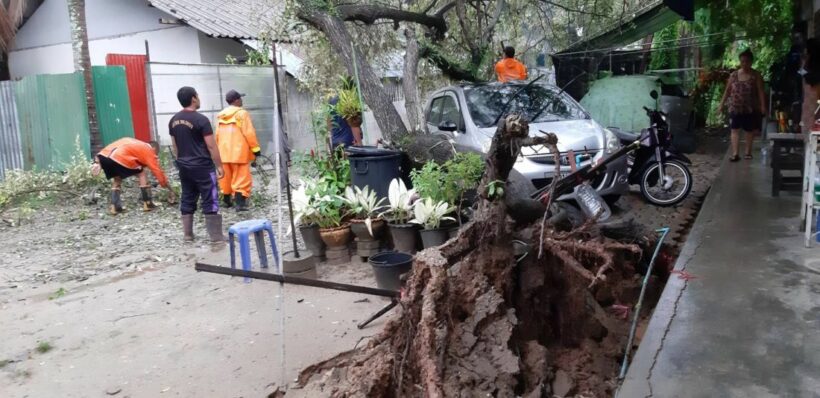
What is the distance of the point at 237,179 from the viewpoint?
29.7 ft

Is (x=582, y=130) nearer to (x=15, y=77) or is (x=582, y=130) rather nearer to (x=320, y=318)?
(x=320, y=318)

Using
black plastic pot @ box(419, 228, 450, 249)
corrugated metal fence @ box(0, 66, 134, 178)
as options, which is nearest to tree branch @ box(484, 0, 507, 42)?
black plastic pot @ box(419, 228, 450, 249)

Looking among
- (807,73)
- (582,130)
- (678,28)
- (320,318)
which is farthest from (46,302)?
(678,28)

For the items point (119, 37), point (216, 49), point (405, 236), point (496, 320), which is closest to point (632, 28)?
point (405, 236)

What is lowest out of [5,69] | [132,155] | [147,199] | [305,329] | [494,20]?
[305,329]

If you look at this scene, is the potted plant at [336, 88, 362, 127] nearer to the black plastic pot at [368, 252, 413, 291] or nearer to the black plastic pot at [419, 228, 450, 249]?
the black plastic pot at [419, 228, 450, 249]

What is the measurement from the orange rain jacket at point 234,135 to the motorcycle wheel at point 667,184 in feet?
17.6

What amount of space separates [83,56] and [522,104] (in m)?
8.43

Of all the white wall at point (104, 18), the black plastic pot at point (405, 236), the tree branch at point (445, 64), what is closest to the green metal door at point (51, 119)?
the white wall at point (104, 18)

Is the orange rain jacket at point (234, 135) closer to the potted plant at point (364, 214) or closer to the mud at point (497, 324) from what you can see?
the potted plant at point (364, 214)

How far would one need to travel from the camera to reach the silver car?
23.6 ft

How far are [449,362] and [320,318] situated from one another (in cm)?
213

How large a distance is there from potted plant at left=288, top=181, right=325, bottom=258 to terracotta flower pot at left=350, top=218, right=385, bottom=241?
432 mm

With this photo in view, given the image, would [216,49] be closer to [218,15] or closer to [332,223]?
[218,15]
